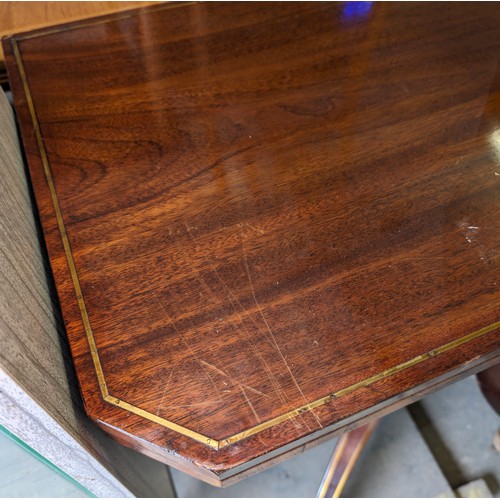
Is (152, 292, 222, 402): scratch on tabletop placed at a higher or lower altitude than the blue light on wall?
lower

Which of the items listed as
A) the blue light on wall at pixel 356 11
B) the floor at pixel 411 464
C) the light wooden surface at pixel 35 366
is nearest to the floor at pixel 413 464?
the floor at pixel 411 464

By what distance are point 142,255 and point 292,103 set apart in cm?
34

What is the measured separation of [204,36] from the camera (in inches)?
33.9

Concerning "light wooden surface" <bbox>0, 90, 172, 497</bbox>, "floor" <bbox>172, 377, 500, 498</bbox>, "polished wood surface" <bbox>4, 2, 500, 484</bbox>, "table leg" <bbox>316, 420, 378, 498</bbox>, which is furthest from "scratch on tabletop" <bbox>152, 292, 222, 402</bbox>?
"floor" <bbox>172, 377, 500, 498</bbox>

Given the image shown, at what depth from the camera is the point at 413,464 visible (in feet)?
3.79

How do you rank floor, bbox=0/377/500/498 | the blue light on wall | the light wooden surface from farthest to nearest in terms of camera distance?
floor, bbox=0/377/500/498 → the blue light on wall → the light wooden surface

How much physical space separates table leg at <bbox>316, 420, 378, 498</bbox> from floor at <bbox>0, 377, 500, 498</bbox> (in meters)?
0.10

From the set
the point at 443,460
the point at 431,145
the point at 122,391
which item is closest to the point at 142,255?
the point at 122,391

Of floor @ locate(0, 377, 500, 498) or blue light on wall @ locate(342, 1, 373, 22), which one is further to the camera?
floor @ locate(0, 377, 500, 498)

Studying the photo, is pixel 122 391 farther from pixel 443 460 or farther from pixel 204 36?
pixel 443 460

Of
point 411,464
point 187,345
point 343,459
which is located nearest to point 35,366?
point 187,345

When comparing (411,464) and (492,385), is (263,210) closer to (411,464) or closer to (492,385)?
(492,385)

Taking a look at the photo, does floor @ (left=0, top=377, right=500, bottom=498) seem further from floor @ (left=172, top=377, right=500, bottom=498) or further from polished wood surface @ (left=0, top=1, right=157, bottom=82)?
polished wood surface @ (left=0, top=1, right=157, bottom=82)

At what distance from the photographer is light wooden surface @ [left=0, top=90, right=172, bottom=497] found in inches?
17.2
